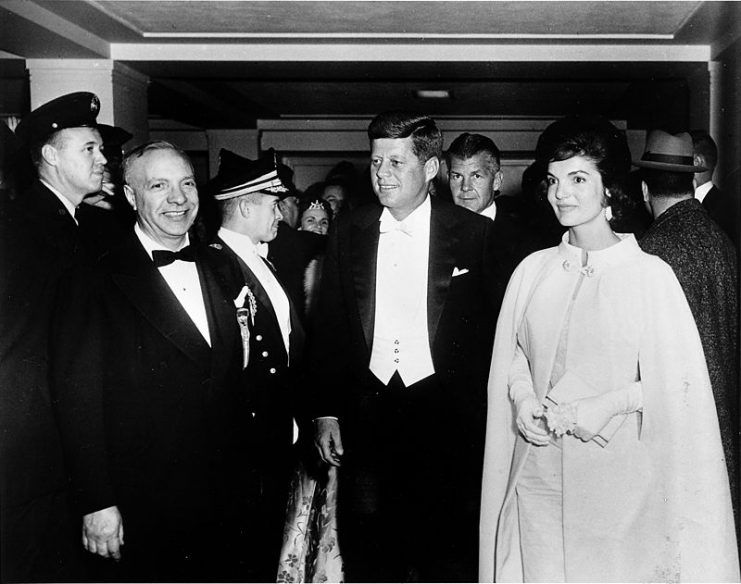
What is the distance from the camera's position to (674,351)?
6.30 ft

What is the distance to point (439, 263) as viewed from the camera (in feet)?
8.59

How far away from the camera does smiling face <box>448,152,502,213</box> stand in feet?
12.2

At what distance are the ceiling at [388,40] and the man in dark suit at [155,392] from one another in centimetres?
207

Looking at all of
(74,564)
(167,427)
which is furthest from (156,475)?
(74,564)

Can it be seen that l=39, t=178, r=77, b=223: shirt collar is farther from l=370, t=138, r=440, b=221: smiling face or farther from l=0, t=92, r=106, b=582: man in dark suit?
l=370, t=138, r=440, b=221: smiling face

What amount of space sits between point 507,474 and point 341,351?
817mm

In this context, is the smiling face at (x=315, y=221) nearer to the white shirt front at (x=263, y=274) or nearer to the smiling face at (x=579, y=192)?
the white shirt front at (x=263, y=274)

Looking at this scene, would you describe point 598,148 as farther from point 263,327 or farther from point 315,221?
point 315,221

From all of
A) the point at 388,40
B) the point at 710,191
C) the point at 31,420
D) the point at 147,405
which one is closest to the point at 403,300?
the point at 147,405

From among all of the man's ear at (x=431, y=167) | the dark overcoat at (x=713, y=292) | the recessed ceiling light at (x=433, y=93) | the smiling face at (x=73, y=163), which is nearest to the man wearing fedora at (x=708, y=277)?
the dark overcoat at (x=713, y=292)

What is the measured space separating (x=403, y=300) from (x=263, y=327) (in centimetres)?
55

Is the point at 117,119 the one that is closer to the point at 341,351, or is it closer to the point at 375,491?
the point at 341,351

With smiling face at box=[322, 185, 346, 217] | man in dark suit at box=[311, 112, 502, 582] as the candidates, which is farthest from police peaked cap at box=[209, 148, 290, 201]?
smiling face at box=[322, 185, 346, 217]

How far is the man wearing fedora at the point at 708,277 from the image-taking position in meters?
2.47
